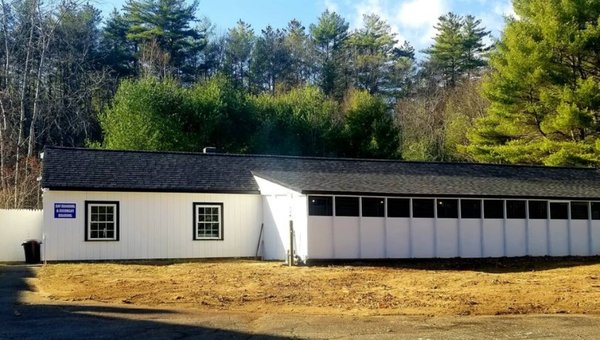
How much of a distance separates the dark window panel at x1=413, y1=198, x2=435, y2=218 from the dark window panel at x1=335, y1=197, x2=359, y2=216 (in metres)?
2.12

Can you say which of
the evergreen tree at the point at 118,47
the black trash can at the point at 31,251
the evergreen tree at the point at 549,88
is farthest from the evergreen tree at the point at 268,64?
the black trash can at the point at 31,251

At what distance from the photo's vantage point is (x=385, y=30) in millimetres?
65625

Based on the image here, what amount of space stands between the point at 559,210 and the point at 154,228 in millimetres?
13988

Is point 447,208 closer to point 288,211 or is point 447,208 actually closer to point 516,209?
point 516,209

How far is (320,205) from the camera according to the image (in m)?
21.3

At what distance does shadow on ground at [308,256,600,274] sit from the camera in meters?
20.6

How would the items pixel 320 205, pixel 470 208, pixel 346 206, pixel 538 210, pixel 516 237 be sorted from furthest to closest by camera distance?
pixel 538 210 → pixel 516 237 → pixel 470 208 → pixel 346 206 → pixel 320 205

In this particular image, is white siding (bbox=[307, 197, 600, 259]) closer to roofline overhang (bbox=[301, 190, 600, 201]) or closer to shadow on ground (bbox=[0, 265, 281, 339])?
roofline overhang (bbox=[301, 190, 600, 201])

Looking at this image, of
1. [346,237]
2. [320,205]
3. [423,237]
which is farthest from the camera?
[423,237]

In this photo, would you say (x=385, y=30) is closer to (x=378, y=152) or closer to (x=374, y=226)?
(x=378, y=152)

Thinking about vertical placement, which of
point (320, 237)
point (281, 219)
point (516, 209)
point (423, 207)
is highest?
point (423, 207)

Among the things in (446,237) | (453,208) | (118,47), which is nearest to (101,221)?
Answer: (446,237)

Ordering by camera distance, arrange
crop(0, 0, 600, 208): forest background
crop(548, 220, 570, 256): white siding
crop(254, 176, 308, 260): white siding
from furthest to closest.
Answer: crop(0, 0, 600, 208): forest background < crop(548, 220, 570, 256): white siding < crop(254, 176, 308, 260): white siding

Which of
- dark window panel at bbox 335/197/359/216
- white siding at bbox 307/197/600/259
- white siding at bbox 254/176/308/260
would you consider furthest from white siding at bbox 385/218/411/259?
white siding at bbox 254/176/308/260
